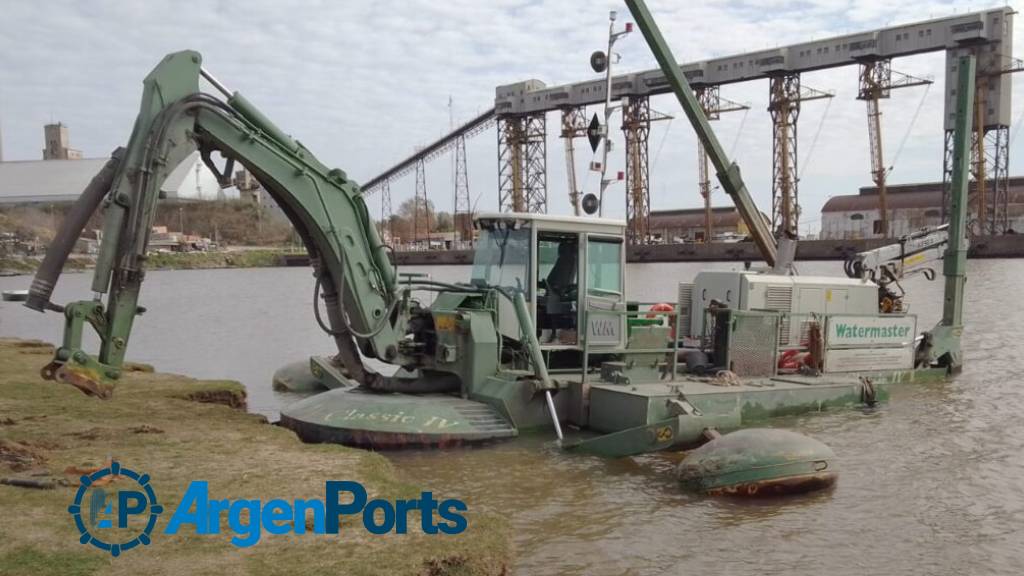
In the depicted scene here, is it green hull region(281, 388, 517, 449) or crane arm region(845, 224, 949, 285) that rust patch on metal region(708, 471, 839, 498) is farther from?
crane arm region(845, 224, 949, 285)

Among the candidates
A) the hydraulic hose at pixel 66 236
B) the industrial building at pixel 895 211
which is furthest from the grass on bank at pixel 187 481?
the industrial building at pixel 895 211

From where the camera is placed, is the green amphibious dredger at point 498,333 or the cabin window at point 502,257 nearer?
the green amphibious dredger at point 498,333

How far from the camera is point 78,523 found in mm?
5570

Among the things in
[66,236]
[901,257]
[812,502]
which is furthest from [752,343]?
[66,236]

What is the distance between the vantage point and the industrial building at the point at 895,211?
75.4 m

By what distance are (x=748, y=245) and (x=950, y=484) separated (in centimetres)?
5389

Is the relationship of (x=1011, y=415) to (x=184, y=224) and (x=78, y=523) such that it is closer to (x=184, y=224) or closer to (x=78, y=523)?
(x=78, y=523)

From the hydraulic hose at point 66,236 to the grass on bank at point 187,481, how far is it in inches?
55.4

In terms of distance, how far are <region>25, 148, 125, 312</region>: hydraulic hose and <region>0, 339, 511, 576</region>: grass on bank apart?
1.41 meters

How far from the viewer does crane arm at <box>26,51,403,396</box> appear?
27.2ft

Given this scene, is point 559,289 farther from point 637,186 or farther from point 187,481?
point 637,186

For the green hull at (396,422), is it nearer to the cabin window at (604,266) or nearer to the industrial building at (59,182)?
the cabin window at (604,266)

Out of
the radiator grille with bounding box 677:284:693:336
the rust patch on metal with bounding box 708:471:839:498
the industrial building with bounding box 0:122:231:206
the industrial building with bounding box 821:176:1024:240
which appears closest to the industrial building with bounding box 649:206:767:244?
the industrial building with bounding box 821:176:1024:240

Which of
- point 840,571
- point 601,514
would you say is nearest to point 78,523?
point 601,514
